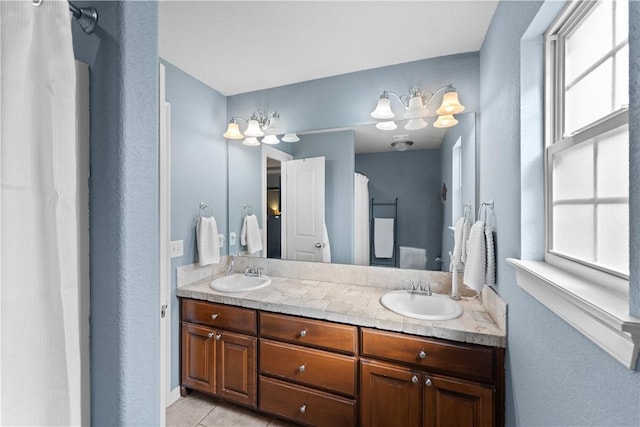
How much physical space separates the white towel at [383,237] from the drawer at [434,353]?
0.72 metres

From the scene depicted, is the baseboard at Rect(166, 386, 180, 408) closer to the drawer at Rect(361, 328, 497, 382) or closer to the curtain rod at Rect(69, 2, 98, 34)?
the drawer at Rect(361, 328, 497, 382)

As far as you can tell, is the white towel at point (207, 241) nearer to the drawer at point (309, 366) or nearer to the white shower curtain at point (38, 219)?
the drawer at point (309, 366)

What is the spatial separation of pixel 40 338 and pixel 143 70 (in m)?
0.66

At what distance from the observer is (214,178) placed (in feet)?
Answer: 7.92

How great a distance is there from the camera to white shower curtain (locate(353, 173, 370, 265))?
2109 mm

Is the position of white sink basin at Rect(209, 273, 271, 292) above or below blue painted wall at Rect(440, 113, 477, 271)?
below

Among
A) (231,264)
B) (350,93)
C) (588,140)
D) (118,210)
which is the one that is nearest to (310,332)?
(231,264)

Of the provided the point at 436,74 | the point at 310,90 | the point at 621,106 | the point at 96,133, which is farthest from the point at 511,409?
the point at 310,90

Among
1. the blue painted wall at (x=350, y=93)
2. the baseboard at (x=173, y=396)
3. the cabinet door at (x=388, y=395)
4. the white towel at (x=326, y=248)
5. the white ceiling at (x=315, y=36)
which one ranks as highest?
the white ceiling at (x=315, y=36)

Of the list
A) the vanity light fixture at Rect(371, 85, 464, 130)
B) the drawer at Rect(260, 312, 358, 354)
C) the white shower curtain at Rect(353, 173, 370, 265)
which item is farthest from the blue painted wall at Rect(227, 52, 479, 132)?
the drawer at Rect(260, 312, 358, 354)

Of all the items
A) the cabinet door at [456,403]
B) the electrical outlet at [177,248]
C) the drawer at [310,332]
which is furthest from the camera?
the electrical outlet at [177,248]

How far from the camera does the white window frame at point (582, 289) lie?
55 cm

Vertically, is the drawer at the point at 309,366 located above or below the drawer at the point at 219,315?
below

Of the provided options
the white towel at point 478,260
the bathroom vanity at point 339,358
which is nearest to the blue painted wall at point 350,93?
the white towel at point 478,260
